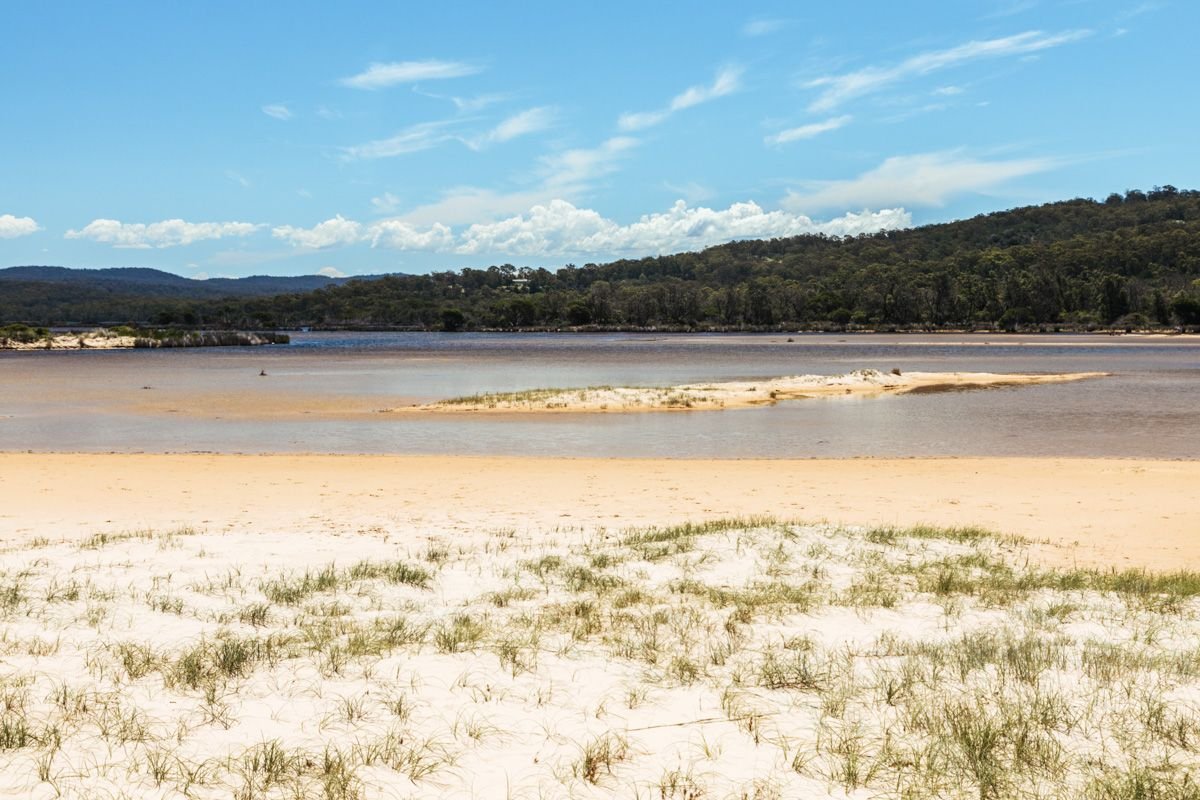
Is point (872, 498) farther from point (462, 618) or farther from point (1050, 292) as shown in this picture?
point (1050, 292)

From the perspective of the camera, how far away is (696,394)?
41.9 m

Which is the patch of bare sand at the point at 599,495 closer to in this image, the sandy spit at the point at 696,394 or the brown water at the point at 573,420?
the brown water at the point at 573,420

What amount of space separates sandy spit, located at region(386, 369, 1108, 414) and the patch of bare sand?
1414 centimetres

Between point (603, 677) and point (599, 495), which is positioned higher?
point (603, 677)

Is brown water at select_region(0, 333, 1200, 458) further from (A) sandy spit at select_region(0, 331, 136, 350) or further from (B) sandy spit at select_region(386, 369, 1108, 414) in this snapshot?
(A) sandy spit at select_region(0, 331, 136, 350)

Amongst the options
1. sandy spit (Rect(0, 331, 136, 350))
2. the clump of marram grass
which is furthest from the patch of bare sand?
sandy spit (Rect(0, 331, 136, 350))

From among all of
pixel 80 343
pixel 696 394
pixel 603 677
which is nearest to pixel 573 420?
pixel 696 394

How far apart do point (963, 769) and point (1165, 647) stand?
10.4 ft

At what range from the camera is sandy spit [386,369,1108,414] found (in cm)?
3800

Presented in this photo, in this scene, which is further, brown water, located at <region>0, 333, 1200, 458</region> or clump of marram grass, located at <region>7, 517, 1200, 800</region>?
brown water, located at <region>0, 333, 1200, 458</region>

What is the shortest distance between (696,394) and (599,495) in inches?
983

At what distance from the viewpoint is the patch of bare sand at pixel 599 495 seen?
13.7 metres

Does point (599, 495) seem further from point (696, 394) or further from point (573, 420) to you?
point (696, 394)

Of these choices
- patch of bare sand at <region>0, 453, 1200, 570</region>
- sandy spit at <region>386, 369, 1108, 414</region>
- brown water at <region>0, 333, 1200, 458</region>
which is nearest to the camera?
patch of bare sand at <region>0, 453, 1200, 570</region>
